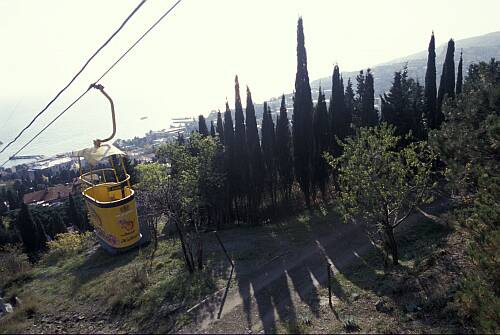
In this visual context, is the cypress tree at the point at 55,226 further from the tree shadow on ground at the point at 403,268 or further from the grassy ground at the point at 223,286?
the tree shadow on ground at the point at 403,268

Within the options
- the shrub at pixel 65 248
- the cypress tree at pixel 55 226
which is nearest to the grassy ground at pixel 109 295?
the shrub at pixel 65 248

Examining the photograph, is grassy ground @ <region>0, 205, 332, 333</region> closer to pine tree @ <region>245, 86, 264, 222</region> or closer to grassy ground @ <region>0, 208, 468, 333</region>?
grassy ground @ <region>0, 208, 468, 333</region>

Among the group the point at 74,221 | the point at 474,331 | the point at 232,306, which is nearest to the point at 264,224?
the point at 232,306

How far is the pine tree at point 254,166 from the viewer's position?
2428 centimetres

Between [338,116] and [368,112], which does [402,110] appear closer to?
[368,112]

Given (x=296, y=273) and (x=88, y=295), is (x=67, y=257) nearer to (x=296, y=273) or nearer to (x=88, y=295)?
(x=88, y=295)

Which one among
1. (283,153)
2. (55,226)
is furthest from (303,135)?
(55,226)

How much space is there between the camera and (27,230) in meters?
32.9

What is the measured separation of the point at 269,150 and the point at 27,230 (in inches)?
973

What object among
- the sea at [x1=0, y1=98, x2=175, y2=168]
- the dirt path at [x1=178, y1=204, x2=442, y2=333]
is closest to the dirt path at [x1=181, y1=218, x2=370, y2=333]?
the dirt path at [x1=178, y1=204, x2=442, y2=333]

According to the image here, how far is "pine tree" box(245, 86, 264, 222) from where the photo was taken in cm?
2428

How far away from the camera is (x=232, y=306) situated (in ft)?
37.4

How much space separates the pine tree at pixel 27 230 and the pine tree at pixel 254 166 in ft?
74.0

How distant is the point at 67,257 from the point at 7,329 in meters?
11.7
